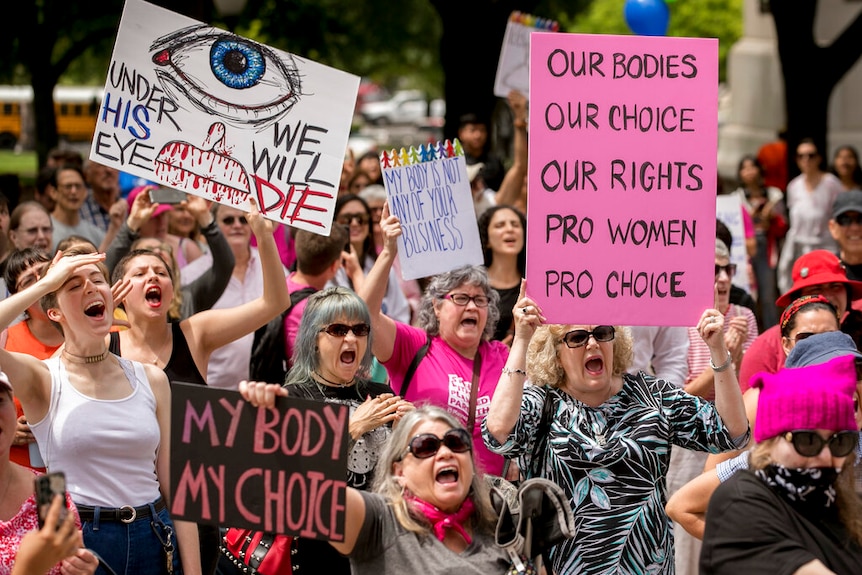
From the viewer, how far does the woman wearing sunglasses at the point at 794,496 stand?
143 inches

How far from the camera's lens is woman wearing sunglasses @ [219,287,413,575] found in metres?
5.00

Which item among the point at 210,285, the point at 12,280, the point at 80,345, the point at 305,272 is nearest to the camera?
the point at 80,345

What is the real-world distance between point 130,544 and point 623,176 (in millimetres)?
2230

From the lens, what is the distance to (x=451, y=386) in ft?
19.4

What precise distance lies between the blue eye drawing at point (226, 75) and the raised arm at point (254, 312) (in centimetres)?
60

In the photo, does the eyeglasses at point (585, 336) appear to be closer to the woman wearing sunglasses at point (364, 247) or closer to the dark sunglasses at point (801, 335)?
the dark sunglasses at point (801, 335)

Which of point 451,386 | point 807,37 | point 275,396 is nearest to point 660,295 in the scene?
point 451,386

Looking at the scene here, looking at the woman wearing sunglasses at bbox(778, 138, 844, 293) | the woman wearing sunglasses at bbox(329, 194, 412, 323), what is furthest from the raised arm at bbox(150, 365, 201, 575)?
the woman wearing sunglasses at bbox(778, 138, 844, 293)

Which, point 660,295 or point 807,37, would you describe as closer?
point 660,295

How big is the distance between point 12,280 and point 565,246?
2.33 metres

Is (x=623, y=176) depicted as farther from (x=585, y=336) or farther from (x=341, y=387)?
(x=341, y=387)

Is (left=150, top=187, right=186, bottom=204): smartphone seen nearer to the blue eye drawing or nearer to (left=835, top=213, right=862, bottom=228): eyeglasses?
the blue eye drawing

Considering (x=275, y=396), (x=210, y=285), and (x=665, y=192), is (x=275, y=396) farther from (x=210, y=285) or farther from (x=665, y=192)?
(x=210, y=285)

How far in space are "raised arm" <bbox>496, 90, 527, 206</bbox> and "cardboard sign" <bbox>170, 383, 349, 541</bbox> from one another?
5.82m
